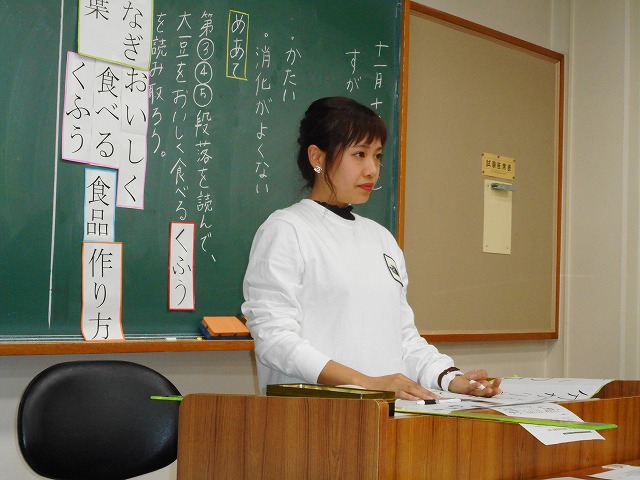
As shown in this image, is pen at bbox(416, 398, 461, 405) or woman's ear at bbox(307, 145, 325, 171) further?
woman's ear at bbox(307, 145, 325, 171)

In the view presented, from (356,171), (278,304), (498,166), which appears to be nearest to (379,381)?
(278,304)

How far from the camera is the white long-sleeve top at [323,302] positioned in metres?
1.56

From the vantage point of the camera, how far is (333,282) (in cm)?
168

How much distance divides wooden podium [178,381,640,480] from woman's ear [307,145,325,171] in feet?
2.52

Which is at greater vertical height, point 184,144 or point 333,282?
point 184,144

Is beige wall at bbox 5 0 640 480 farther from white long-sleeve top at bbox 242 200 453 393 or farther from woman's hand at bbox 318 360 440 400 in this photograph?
woman's hand at bbox 318 360 440 400

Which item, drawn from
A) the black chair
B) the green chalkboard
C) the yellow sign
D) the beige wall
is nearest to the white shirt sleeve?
the black chair

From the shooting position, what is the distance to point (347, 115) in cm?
177

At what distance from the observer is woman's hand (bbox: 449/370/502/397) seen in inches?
55.5

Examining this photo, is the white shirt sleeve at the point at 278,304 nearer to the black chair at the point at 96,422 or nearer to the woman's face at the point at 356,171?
the woman's face at the point at 356,171

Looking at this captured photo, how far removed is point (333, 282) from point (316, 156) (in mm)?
315

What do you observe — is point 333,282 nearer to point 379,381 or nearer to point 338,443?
point 379,381

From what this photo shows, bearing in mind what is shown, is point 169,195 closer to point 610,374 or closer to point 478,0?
point 478,0

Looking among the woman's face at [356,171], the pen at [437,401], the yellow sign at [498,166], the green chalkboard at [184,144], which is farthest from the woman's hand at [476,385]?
the yellow sign at [498,166]
